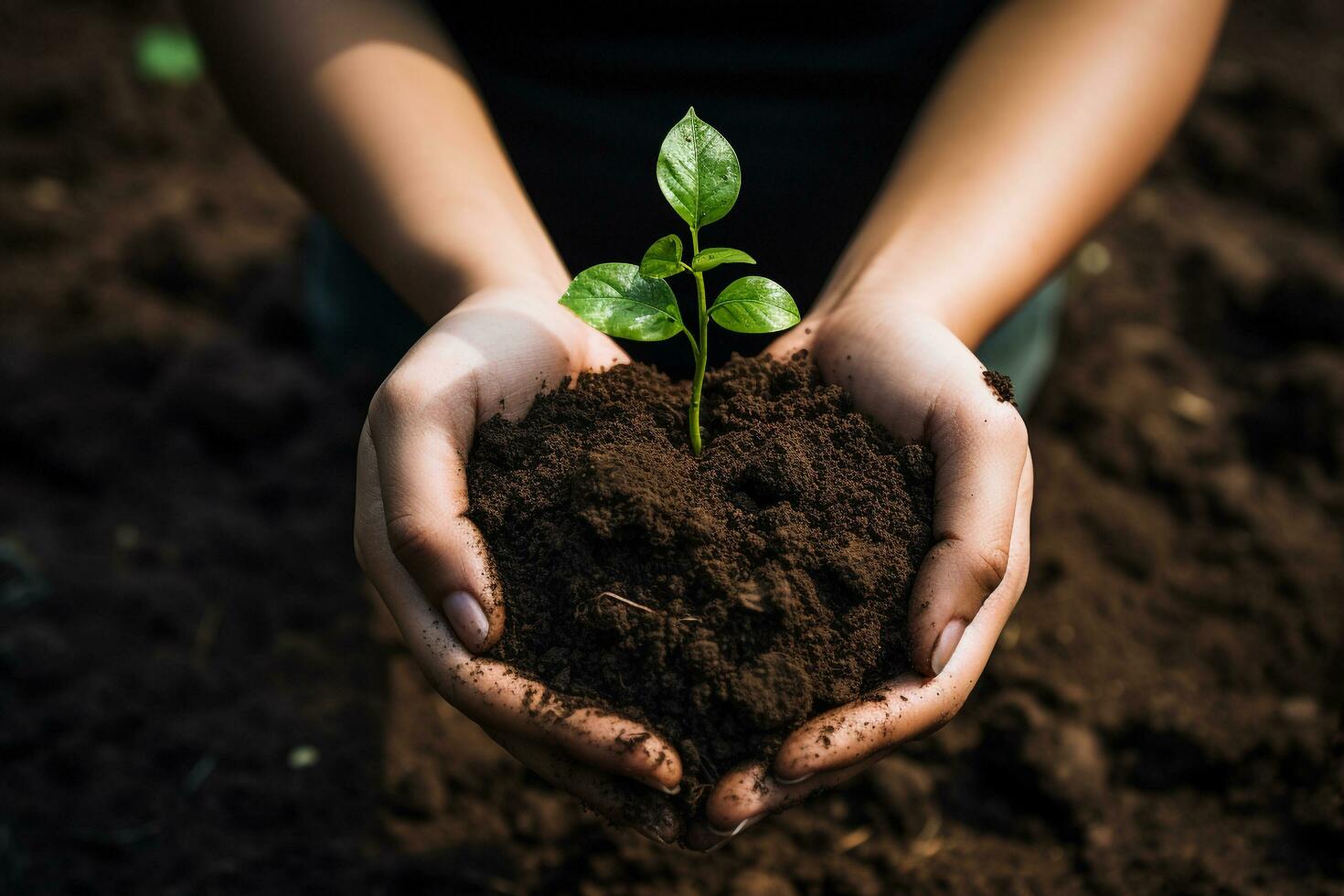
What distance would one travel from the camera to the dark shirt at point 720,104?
2.36 m

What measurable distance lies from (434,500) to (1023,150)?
4.37ft

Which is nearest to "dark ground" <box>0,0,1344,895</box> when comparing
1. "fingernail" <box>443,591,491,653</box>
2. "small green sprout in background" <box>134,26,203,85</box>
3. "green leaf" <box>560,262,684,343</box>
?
"small green sprout in background" <box>134,26,203,85</box>

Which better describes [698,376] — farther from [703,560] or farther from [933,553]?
[933,553]

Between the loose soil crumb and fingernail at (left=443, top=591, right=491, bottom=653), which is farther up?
the loose soil crumb

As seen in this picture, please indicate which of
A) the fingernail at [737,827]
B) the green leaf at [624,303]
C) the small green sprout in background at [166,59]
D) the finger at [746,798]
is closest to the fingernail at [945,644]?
the finger at [746,798]

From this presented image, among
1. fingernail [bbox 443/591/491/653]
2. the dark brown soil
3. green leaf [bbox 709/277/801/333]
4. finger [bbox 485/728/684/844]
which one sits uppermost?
green leaf [bbox 709/277/801/333]

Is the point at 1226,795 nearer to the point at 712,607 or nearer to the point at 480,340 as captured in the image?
the point at 712,607

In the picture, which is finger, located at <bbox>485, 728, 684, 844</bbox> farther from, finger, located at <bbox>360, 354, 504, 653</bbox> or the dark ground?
the dark ground

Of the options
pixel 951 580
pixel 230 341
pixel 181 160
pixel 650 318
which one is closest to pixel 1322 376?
pixel 951 580

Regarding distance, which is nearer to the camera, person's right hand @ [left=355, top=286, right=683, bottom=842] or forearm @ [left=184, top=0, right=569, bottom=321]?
person's right hand @ [left=355, top=286, right=683, bottom=842]

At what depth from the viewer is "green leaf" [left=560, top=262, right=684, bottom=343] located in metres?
1.51

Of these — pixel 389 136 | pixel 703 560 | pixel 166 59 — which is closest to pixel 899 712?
Result: pixel 703 560

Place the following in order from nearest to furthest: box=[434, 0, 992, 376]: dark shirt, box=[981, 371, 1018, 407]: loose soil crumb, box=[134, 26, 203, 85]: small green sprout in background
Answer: box=[981, 371, 1018, 407]: loose soil crumb → box=[434, 0, 992, 376]: dark shirt → box=[134, 26, 203, 85]: small green sprout in background

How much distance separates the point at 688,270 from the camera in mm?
1554
